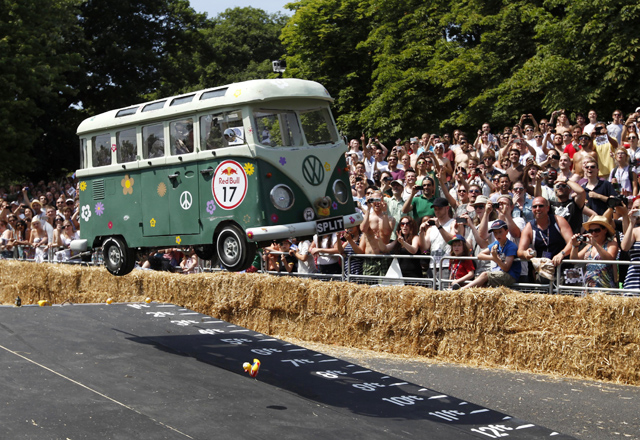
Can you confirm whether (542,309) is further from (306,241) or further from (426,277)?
(306,241)

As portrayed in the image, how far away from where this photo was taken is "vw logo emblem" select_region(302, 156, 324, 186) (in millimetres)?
10719

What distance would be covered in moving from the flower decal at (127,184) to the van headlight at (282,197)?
298 centimetres

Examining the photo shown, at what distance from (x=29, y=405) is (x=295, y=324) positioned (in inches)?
268


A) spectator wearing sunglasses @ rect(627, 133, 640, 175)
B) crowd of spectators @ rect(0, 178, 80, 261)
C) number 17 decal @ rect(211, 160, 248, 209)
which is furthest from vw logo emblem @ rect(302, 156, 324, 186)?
crowd of spectators @ rect(0, 178, 80, 261)

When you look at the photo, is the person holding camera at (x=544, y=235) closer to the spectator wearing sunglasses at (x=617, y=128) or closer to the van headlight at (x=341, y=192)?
the van headlight at (x=341, y=192)

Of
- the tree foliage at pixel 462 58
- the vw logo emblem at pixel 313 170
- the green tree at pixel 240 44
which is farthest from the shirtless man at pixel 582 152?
the green tree at pixel 240 44

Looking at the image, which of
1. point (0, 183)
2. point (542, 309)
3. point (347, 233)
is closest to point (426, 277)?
point (347, 233)

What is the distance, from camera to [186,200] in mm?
11203

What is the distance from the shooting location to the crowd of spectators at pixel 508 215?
10.9 m

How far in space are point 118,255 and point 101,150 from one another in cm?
184

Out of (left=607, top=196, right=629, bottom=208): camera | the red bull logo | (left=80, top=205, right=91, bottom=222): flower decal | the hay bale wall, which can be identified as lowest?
the hay bale wall

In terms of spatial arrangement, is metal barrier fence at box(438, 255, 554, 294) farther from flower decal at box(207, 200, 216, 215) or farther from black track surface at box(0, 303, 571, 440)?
flower decal at box(207, 200, 216, 215)

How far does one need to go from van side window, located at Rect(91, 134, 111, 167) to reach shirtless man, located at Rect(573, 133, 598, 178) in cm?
875

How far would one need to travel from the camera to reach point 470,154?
1716 cm
